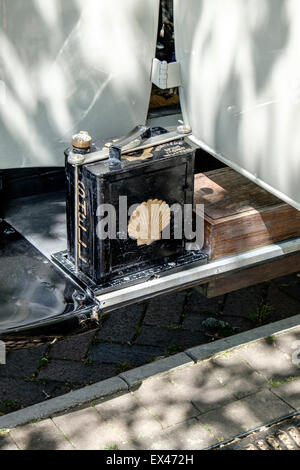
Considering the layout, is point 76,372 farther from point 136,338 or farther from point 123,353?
point 136,338

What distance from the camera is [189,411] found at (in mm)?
3396

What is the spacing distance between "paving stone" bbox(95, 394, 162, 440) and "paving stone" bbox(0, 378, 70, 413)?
27 cm

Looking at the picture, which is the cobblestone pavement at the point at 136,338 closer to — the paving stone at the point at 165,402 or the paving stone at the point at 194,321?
the paving stone at the point at 194,321

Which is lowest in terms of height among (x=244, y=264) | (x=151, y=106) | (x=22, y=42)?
(x=244, y=264)

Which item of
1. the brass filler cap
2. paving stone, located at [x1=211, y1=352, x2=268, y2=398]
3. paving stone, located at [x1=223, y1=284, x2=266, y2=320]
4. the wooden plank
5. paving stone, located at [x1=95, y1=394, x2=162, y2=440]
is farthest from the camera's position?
paving stone, located at [x1=223, y1=284, x2=266, y2=320]

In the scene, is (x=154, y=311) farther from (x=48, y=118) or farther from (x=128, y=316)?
(x=48, y=118)

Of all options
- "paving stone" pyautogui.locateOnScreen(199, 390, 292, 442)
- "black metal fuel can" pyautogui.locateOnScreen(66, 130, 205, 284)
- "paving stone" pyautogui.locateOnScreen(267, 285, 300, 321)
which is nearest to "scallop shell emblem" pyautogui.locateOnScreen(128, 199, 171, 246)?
"black metal fuel can" pyautogui.locateOnScreen(66, 130, 205, 284)

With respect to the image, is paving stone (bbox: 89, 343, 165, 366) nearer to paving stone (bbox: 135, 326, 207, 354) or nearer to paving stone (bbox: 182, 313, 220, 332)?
paving stone (bbox: 135, 326, 207, 354)

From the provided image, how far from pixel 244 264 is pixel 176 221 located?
36cm

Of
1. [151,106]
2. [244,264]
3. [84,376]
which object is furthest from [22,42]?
[84,376]

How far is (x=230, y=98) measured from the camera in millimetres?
3189

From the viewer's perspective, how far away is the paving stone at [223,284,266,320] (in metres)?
4.14

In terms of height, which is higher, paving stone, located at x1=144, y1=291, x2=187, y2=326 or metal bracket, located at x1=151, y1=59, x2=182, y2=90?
metal bracket, located at x1=151, y1=59, x2=182, y2=90

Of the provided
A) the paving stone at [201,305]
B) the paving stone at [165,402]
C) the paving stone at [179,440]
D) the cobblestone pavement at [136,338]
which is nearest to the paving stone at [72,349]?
the cobblestone pavement at [136,338]
